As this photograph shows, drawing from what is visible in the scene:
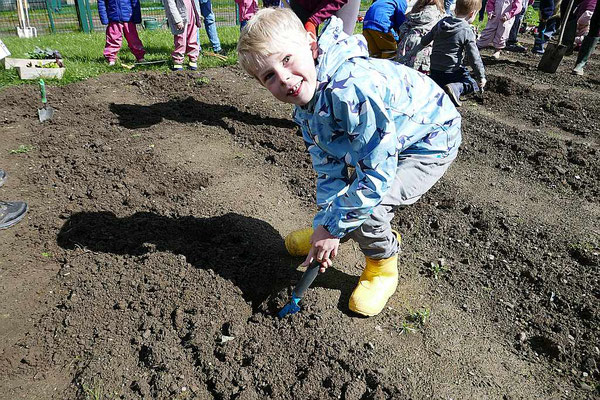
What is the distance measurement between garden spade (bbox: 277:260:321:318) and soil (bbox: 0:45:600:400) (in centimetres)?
4

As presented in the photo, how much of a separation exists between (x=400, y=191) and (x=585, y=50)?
6.26 meters

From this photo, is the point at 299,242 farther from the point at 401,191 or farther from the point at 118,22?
the point at 118,22

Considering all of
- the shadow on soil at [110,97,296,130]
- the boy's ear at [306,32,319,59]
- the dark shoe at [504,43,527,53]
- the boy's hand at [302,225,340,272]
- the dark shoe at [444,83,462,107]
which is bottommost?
the shadow on soil at [110,97,296,130]

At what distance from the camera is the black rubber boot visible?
648 cm

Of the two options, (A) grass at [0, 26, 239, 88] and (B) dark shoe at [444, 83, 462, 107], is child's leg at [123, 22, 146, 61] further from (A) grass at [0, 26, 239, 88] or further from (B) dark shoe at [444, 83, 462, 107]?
(B) dark shoe at [444, 83, 462, 107]

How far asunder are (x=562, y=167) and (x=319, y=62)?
9.30 feet

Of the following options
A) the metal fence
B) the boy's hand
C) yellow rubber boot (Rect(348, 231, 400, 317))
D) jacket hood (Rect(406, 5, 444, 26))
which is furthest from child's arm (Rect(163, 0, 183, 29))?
the metal fence

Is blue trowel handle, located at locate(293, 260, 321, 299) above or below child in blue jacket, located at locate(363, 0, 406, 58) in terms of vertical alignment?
below

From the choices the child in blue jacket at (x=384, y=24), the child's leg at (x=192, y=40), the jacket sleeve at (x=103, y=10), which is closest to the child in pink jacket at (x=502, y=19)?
the child in blue jacket at (x=384, y=24)

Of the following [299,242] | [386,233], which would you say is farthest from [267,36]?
[299,242]

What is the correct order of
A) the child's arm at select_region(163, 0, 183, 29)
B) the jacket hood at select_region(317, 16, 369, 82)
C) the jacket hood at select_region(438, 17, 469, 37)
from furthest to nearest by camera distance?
the child's arm at select_region(163, 0, 183, 29), the jacket hood at select_region(438, 17, 469, 37), the jacket hood at select_region(317, 16, 369, 82)

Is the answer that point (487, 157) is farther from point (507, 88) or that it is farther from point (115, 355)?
point (115, 355)

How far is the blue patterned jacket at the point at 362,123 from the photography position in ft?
5.31

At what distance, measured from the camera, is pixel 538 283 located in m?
2.41
